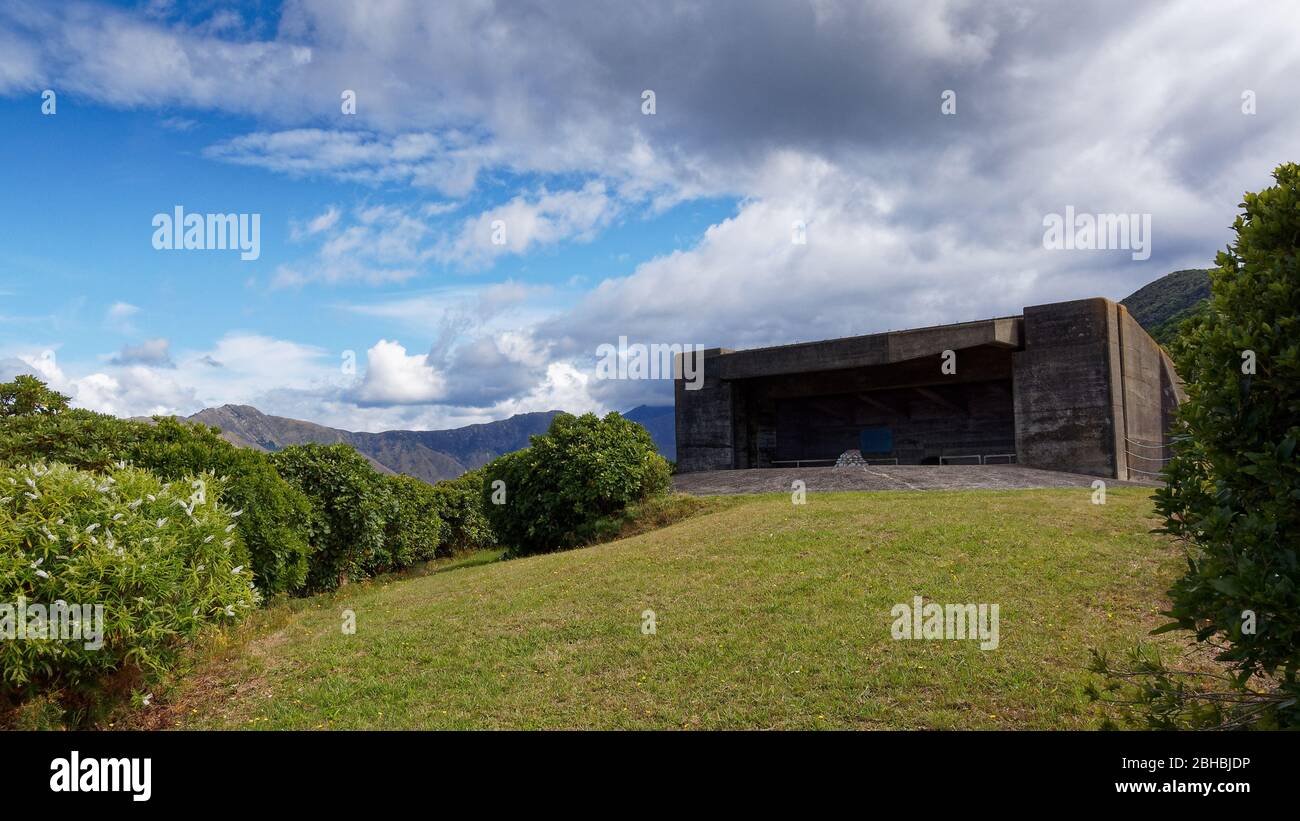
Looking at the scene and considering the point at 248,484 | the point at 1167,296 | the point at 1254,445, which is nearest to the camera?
the point at 1254,445

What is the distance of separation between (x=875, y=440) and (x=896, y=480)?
1546 cm

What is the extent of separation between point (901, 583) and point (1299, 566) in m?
6.49

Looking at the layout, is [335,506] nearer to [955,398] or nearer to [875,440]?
[875,440]

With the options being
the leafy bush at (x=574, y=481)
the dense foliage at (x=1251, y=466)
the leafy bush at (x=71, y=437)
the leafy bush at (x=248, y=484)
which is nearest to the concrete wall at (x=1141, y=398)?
the leafy bush at (x=574, y=481)

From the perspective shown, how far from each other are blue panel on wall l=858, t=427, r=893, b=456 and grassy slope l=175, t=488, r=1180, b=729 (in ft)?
68.6

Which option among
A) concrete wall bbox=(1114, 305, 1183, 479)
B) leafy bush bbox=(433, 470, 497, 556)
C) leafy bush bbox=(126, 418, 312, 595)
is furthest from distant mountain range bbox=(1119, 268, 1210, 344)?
leafy bush bbox=(126, 418, 312, 595)

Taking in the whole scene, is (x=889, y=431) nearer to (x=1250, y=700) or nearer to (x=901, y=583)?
(x=901, y=583)

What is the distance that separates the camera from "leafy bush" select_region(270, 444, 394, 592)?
51.6ft

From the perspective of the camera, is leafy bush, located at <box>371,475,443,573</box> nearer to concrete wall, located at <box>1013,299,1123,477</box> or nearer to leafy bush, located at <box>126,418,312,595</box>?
leafy bush, located at <box>126,418,312,595</box>

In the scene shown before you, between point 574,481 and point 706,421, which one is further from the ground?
point 706,421

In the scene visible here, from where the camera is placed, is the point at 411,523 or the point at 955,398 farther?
the point at 955,398

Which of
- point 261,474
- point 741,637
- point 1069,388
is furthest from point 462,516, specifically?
point 1069,388

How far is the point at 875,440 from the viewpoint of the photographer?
113 ft

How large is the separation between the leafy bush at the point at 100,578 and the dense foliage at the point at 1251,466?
7.53 metres
